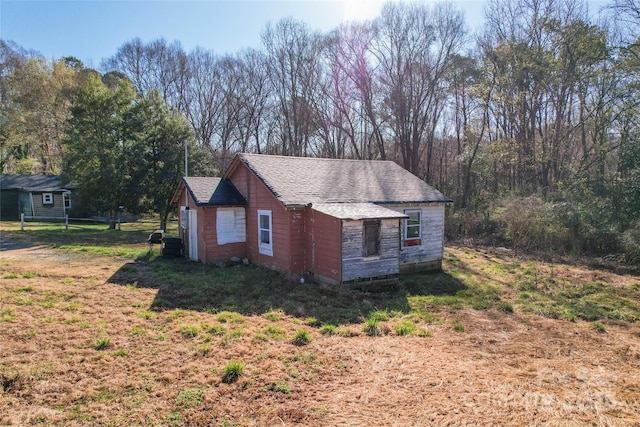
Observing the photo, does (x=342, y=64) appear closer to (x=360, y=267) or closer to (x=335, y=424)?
(x=360, y=267)

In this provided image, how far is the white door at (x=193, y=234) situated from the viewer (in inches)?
Answer: 593

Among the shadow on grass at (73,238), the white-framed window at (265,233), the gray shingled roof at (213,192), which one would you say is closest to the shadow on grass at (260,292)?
the white-framed window at (265,233)

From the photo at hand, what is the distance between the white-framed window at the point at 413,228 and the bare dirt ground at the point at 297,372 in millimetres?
5705

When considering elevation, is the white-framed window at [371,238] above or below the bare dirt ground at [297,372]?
above

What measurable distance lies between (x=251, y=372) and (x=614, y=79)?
81.8 feet

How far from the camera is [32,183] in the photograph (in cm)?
3031

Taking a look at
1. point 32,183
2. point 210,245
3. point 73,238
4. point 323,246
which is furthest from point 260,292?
point 32,183

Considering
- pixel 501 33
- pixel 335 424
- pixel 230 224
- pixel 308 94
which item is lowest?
pixel 335 424

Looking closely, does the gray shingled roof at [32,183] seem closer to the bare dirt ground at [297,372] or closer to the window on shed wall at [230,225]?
the window on shed wall at [230,225]

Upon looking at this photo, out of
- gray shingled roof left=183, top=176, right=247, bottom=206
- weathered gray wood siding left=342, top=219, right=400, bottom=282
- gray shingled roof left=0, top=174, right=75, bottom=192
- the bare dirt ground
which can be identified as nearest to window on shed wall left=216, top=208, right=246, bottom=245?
gray shingled roof left=183, top=176, right=247, bottom=206

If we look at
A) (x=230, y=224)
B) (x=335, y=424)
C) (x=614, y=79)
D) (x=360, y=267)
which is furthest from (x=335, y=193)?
(x=614, y=79)

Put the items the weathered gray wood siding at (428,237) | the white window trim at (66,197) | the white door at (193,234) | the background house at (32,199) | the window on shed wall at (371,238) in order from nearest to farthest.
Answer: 1. the window on shed wall at (371,238)
2. the weathered gray wood siding at (428,237)
3. the white door at (193,234)
4. the background house at (32,199)
5. the white window trim at (66,197)

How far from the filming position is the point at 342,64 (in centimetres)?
3169

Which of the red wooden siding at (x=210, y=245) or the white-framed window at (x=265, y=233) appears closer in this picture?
the white-framed window at (x=265, y=233)
